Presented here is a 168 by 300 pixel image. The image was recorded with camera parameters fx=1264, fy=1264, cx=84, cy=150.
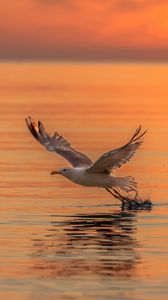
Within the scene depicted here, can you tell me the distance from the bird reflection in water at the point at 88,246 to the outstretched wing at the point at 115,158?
33.8 inches

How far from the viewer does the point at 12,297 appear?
52.8 ft

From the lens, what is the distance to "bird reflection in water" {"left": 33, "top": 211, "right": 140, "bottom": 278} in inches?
705

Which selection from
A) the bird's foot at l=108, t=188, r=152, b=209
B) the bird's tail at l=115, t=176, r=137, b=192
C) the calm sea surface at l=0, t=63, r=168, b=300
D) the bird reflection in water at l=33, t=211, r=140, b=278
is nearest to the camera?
the calm sea surface at l=0, t=63, r=168, b=300

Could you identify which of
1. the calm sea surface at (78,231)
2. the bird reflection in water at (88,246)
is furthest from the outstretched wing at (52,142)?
the bird reflection in water at (88,246)

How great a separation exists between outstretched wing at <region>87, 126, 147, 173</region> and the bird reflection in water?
859mm

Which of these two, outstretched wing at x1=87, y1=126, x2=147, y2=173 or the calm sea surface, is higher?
outstretched wing at x1=87, y1=126, x2=147, y2=173

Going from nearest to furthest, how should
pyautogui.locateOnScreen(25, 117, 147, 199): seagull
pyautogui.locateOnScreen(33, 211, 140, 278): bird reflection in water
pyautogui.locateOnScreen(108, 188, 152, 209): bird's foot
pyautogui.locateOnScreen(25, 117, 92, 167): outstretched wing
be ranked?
pyautogui.locateOnScreen(33, 211, 140, 278): bird reflection in water
pyautogui.locateOnScreen(25, 117, 147, 199): seagull
pyautogui.locateOnScreen(108, 188, 152, 209): bird's foot
pyautogui.locateOnScreen(25, 117, 92, 167): outstretched wing

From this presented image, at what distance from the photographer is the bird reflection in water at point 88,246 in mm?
17906

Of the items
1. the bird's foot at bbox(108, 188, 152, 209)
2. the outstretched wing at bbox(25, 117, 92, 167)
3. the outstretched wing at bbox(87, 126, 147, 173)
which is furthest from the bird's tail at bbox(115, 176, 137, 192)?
the outstretched wing at bbox(25, 117, 92, 167)

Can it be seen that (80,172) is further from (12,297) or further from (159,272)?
(12,297)

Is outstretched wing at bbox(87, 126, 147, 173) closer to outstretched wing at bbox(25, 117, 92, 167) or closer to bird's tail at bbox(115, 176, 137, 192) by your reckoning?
bird's tail at bbox(115, 176, 137, 192)

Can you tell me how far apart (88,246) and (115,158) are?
3.49 metres

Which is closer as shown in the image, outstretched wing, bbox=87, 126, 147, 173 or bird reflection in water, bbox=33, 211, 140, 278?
bird reflection in water, bbox=33, 211, 140, 278

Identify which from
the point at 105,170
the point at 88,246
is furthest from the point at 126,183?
the point at 88,246
